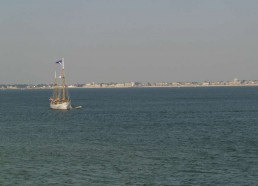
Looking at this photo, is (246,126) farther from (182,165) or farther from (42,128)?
(182,165)

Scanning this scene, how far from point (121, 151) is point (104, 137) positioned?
17.0m

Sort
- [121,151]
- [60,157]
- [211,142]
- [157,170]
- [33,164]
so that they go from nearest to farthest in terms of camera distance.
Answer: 1. [157,170]
2. [33,164]
3. [60,157]
4. [121,151]
5. [211,142]

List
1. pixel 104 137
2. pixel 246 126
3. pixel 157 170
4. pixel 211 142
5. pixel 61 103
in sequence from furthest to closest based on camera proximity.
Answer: pixel 61 103 < pixel 246 126 < pixel 104 137 < pixel 211 142 < pixel 157 170

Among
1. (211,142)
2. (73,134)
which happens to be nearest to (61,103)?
(73,134)

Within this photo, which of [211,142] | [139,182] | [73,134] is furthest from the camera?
[73,134]

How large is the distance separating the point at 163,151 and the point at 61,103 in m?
97.1

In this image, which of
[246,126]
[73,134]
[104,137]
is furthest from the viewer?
[246,126]

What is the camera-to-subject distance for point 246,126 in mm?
97062

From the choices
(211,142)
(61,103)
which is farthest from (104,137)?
(61,103)

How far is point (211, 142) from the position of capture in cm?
7100

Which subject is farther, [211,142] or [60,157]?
[211,142]

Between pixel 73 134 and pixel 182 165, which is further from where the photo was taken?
pixel 73 134

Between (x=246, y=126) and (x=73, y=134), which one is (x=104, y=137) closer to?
(x=73, y=134)

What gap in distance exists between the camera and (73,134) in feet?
279
